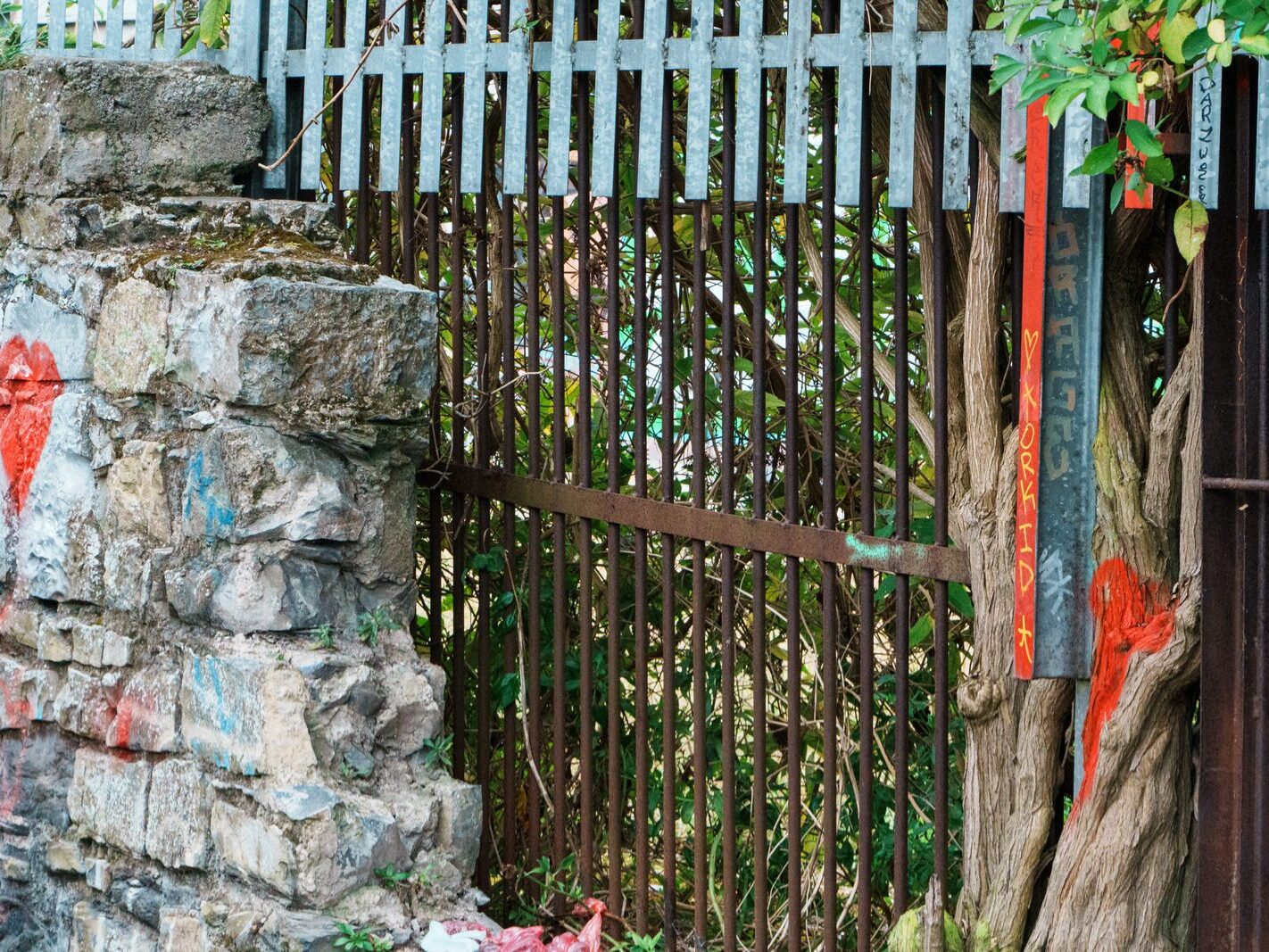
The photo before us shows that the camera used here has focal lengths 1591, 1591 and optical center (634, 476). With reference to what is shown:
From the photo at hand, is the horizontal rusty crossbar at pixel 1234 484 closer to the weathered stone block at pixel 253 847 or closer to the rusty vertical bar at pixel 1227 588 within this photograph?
the rusty vertical bar at pixel 1227 588

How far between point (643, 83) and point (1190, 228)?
1.17 metres

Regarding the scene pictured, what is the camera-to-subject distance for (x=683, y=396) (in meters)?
4.22

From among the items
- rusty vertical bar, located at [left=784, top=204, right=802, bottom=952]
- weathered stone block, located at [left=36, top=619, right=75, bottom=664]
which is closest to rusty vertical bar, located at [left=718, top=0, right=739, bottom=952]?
rusty vertical bar, located at [left=784, top=204, right=802, bottom=952]

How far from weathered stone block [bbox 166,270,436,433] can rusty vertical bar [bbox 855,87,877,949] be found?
3.07 feet

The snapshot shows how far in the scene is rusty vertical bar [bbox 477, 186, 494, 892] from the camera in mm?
3719

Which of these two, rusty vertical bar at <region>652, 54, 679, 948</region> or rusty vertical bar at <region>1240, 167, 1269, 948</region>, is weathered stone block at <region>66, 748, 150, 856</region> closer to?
rusty vertical bar at <region>652, 54, 679, 948</region>

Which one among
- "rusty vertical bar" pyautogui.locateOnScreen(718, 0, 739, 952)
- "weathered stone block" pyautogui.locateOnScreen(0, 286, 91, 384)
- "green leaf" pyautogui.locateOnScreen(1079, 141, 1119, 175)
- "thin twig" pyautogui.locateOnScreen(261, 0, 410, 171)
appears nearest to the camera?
"green leaf" pyautogui.locateOnScreen(1079, 141, 1119, 175)

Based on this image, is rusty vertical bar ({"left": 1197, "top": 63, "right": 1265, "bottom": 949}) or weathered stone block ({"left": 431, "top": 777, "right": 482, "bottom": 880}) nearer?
rusty vertical bar ({"left": 1197, "top": 63, "right": 1265, "bottom": 949})

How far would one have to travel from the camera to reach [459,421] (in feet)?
12.5

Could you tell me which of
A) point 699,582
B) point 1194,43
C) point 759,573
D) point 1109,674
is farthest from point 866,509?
point 1194,43

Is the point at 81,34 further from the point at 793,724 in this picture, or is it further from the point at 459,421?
the point at 793,724

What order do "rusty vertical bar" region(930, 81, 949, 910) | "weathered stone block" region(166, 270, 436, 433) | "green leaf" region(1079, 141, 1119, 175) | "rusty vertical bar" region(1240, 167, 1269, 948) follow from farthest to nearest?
"weathered stone block" region(166, 270, 436, 433) → "rusty vertical bar" region(930, 81, 949, 910) → "rusty vertical bar" region(1240, 167, 1269, 948) → "green leaf" region(1079, 141, 1119, 175)

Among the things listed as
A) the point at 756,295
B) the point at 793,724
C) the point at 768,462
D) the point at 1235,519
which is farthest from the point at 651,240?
the point at 1235,519

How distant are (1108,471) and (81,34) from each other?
2891mm
